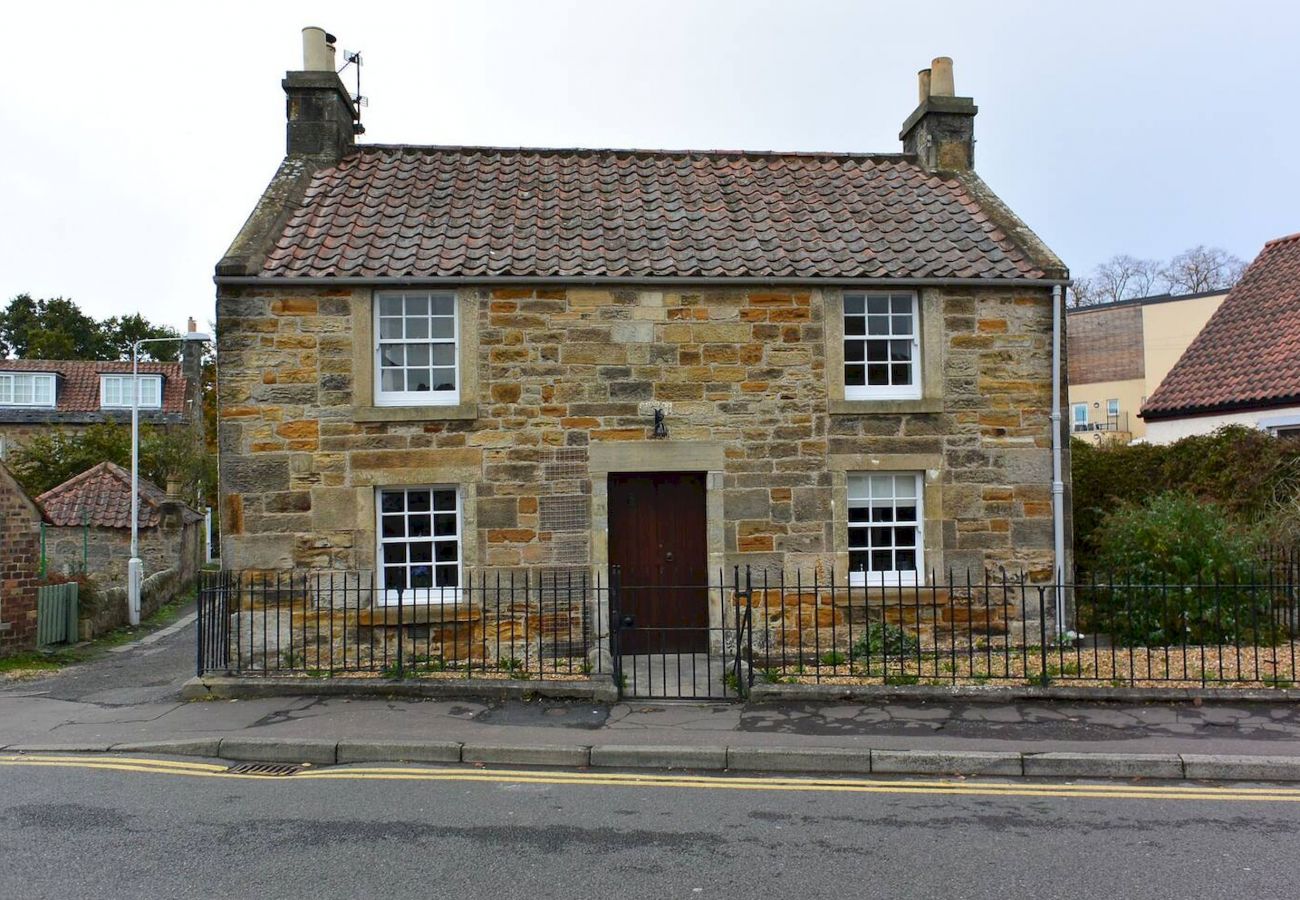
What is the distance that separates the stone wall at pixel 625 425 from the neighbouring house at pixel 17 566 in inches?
194

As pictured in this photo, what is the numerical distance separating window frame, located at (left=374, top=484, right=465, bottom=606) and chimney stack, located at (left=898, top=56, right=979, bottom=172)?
8.53 meters

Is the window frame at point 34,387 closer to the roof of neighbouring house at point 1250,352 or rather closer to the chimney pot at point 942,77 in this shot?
the chimney pot at point 942,77

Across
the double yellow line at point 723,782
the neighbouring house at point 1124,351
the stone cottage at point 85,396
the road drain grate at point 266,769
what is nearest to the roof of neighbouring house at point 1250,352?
the double yellow line at point 723,782

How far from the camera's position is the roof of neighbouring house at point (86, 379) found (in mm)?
37844

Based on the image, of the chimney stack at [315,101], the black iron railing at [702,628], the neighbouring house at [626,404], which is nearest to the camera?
the black iron railing at [702,628]

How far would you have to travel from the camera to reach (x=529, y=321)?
11055mm

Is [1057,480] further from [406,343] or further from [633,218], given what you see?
[406,343]

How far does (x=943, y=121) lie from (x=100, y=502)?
21072mm

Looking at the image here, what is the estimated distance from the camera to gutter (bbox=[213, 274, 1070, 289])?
420 inches

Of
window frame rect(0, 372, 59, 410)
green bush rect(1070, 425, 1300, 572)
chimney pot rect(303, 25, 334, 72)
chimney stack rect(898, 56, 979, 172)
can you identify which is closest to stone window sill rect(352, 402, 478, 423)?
chimney pot rect(303, 25, 334, 72)

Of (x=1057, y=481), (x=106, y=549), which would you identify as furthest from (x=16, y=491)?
(x=1057, y=481)

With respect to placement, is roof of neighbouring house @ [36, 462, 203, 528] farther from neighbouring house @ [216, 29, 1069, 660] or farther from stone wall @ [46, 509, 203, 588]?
neighbouring house @ [216, 29, 1069, 660]

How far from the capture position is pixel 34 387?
123 feet

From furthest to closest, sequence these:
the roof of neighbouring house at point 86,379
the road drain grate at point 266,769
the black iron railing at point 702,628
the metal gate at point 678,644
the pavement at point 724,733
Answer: the roof of neighbouring house at point 86,379 → the black iron railing at point 702,628 → the metal gate at point 678,644 → the road drain grate at point 266,769 → the pavement at point 724,733
